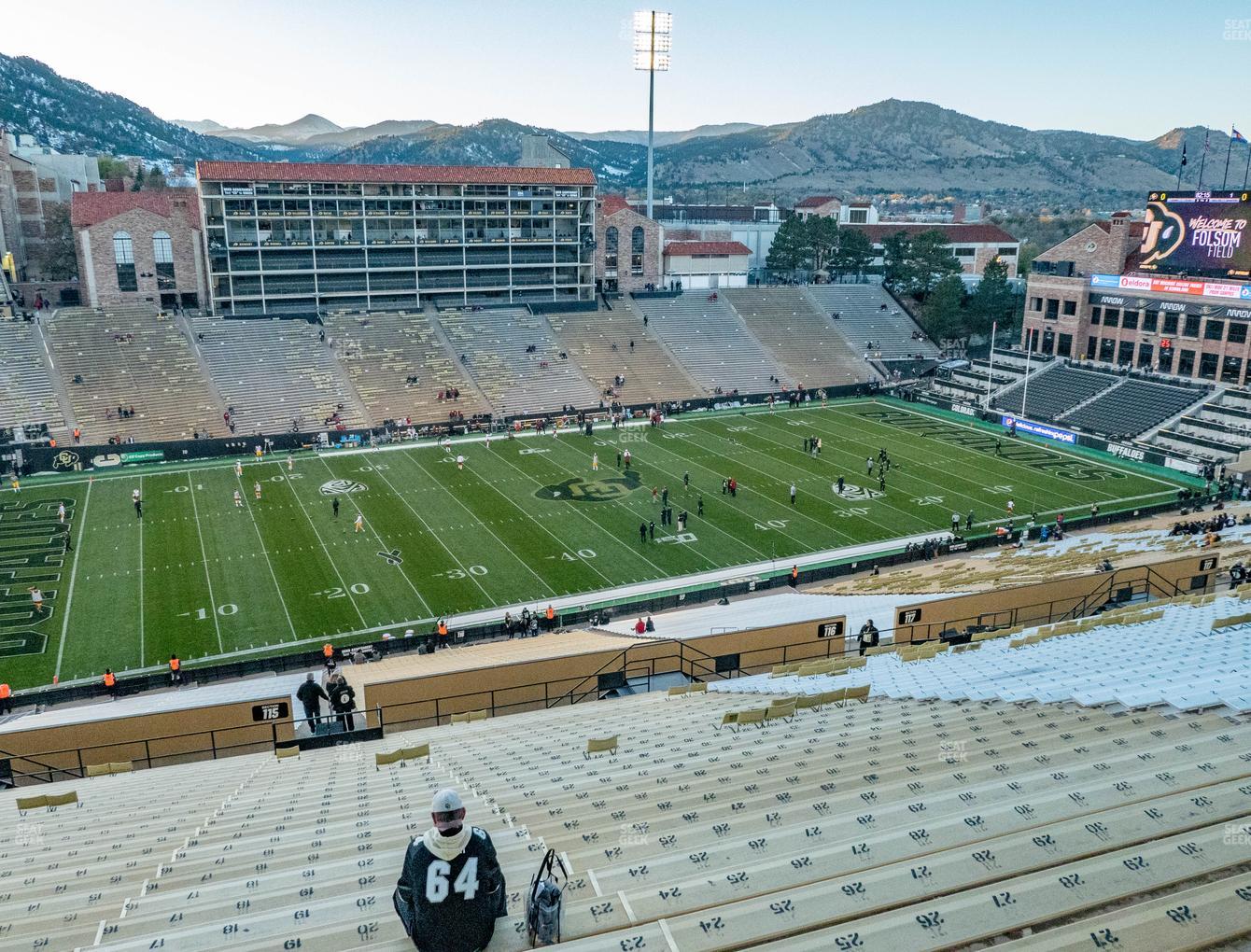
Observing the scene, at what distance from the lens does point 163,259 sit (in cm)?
5931

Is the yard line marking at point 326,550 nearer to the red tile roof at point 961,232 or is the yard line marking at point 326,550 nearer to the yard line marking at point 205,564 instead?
the yard line marking at point 205,564

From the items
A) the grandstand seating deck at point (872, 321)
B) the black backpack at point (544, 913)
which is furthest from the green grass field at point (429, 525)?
the black backpack at point (544, 913)

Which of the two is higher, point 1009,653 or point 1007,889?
point 1007,889

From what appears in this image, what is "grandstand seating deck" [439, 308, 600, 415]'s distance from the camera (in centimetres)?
5684

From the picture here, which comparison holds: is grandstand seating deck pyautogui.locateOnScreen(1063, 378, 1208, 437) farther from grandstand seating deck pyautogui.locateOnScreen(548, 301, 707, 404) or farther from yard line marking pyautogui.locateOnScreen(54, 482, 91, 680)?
yard line marking pyautogui.locateOnScreen(54, 482, 91, 680)

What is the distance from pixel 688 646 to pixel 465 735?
19.2 ft

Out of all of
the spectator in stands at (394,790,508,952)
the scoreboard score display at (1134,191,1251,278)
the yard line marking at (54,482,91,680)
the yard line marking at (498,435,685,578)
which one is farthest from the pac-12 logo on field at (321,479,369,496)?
the scoreboard score display at (1134,191,1251,278)

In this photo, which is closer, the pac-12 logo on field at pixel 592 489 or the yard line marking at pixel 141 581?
the yard line marking at pixel 141 581

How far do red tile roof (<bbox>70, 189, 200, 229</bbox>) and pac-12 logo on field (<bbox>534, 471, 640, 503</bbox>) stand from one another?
34.9m

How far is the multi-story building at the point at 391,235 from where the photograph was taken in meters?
59.7

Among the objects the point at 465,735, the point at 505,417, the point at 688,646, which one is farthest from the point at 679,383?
the point at 465,735

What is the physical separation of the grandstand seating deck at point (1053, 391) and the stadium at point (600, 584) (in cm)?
30

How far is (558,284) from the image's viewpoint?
6956 cm

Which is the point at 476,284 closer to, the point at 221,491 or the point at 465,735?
the point at 221,491
